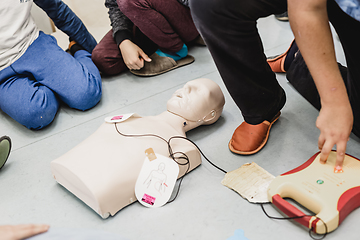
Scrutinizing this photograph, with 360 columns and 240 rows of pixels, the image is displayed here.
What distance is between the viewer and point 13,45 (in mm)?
1359

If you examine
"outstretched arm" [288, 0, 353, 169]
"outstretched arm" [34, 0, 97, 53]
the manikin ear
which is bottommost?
the manikin ear

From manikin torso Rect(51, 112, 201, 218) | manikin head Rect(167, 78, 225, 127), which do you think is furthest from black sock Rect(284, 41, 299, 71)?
manikin torso Rect(51, 112, 201, 218)

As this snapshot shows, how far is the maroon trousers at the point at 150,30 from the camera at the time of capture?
1522 millimetres

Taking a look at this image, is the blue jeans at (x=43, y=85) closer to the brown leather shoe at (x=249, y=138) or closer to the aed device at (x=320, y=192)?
the brown leather shoe at (x=249, y=138)

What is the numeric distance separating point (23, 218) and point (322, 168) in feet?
2.73

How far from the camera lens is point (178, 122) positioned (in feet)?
3.49

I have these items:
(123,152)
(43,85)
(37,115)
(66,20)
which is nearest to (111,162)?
(123,152)

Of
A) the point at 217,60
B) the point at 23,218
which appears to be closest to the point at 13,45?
the point at 23,218

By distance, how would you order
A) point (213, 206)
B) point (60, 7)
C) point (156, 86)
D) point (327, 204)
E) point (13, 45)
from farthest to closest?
point (60, 7)
point (156, 86)
point (13, 45)
point (213, 206)
point (327, 204)

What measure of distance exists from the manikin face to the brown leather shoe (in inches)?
5.4

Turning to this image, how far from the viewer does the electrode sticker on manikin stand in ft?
2.86

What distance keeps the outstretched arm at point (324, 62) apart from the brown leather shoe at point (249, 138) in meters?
0.27

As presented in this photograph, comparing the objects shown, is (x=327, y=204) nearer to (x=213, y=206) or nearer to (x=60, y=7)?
(x=213, y=206)

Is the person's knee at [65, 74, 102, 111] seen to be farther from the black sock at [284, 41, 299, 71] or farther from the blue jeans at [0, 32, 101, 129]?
the black sock at [284, 41, 299, 71]
